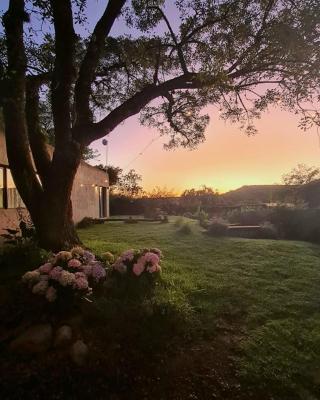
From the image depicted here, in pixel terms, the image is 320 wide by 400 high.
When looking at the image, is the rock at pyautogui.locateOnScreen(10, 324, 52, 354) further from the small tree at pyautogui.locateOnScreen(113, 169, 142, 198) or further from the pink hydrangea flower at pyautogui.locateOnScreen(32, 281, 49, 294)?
→ the small tree at pyautogui.locateOnScreen(113, 169, 142, 198)

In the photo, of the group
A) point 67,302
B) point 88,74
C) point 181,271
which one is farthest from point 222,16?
point 67,302

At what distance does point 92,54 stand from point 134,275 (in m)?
4.35

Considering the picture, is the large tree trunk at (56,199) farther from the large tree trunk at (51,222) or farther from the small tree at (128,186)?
the small tree at (128,186)

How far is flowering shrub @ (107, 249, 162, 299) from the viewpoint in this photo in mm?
5523

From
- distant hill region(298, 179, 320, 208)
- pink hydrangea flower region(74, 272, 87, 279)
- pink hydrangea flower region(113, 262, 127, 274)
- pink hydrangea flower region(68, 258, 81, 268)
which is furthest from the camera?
distant hill region(298, 179, 320, 208)

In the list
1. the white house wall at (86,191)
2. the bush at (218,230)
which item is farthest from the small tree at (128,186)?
the bush at (218,230)

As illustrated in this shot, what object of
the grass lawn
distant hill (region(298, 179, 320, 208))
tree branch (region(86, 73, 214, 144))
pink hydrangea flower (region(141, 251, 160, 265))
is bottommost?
the grass lawn

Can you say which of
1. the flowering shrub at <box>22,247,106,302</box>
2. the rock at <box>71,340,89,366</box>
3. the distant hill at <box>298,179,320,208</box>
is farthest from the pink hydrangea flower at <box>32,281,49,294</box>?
the distant hill at <box>298,179,320,208</box>

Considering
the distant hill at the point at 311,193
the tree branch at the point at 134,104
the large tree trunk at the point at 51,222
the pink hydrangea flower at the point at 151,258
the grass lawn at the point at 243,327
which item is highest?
the tree branch at the point at 134,104

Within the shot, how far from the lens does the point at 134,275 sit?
5.71m

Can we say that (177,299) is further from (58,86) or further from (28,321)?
(58,86)

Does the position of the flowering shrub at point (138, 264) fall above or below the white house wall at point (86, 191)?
below

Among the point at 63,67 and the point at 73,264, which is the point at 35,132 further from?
the point at 73,264

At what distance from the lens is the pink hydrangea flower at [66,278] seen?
477 cm
